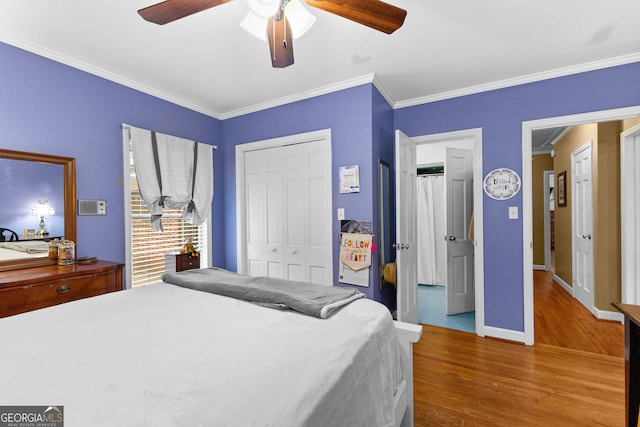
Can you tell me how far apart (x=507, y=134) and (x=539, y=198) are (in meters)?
4.00

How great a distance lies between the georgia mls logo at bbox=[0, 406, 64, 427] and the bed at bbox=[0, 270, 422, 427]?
0.06ft

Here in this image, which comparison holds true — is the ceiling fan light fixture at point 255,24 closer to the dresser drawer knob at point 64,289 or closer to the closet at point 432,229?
the dresser drawer knob at point 64,289

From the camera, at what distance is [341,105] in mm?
2924

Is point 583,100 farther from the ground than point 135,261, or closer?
farther from the ground

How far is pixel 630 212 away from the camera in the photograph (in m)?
3.00

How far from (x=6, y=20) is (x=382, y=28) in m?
2.44

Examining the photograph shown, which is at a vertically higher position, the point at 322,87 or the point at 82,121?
the point at 322,87

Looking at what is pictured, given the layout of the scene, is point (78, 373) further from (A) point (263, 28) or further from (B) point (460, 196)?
(B) point (460, 196)

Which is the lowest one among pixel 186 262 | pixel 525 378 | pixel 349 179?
pixel 525 378

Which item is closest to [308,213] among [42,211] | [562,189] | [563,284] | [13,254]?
[42,211]

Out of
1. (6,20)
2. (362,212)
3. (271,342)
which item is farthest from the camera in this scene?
(362,212)

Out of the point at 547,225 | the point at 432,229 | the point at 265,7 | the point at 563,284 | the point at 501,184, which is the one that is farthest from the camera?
the point at 547,225

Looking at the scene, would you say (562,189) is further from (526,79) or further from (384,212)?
(384,212)

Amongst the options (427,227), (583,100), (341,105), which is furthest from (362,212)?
(427,227)
